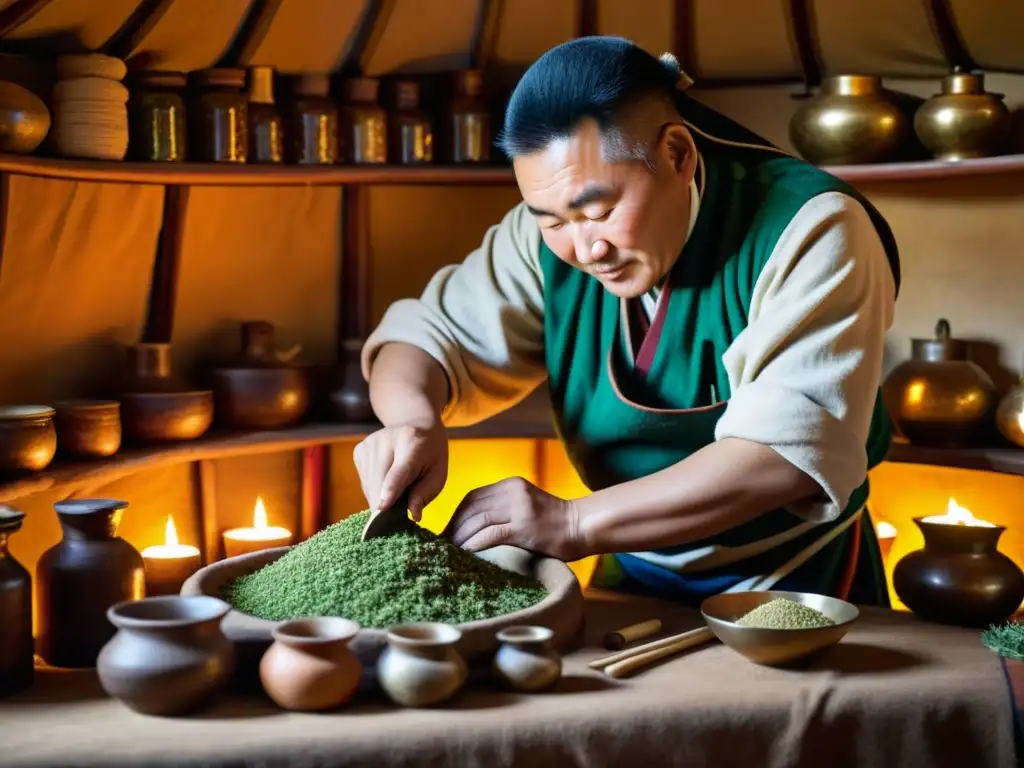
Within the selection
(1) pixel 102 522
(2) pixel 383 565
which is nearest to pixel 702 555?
(2) pixel 383 565

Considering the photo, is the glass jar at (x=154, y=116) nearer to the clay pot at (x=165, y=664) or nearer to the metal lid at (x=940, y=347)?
the clay pot at (x=165, y=664)

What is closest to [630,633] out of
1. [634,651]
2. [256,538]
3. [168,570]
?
[634,651]

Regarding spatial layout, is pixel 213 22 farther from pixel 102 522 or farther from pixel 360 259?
pixel 102 522

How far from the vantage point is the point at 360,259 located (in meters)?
3.49

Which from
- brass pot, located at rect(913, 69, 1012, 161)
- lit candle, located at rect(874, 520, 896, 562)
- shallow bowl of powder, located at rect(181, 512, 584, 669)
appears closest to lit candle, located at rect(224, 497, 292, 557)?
shallow bowl of powder, located at rect(181, 512, 584, 669)

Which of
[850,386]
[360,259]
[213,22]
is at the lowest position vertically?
[850,386]

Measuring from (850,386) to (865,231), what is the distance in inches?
11.2

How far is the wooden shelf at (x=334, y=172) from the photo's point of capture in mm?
2760

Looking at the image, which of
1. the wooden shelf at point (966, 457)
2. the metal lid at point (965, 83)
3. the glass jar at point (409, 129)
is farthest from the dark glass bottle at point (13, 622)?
the metal lid at point (965, 83)

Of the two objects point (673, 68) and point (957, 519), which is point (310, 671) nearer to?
point (673, 68)

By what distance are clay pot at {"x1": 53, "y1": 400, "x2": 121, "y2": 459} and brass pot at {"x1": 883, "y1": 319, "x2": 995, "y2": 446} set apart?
79.1 inches

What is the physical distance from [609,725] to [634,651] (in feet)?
0.79

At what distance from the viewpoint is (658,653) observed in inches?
67.4

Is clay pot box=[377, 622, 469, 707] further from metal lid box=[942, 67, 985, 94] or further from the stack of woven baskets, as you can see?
metal lid box=[942, 67, 985, 94]
